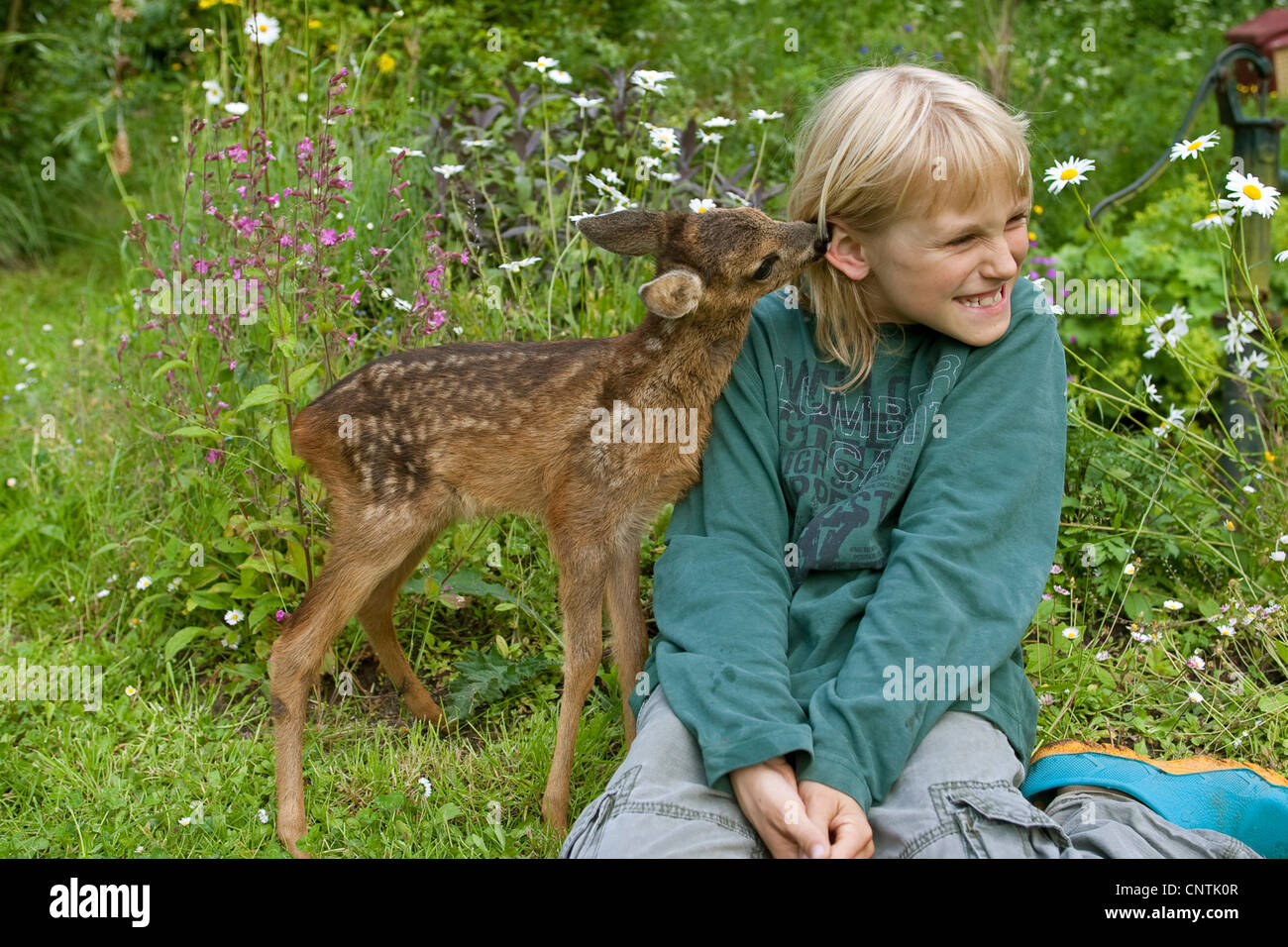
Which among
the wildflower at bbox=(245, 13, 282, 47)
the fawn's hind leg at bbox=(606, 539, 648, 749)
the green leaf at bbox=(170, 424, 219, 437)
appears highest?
the wildflower at bbox=(245, 13, 282, 47)

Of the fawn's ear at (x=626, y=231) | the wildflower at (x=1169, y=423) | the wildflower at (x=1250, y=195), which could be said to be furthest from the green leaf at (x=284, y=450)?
the wildflower at (x=1250, y=195)

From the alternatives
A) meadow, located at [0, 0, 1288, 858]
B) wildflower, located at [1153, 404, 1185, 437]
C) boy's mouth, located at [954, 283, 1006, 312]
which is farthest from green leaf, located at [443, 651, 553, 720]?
wildflower, located at [1153, 404, 1185, 437]

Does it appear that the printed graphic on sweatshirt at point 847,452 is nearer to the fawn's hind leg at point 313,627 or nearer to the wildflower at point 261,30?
the fawn's hind leg at point 313,627

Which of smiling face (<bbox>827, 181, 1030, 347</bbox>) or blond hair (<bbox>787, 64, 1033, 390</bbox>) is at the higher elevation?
blond hair (<bbox>787, 64, 1033, 390</bbox>)

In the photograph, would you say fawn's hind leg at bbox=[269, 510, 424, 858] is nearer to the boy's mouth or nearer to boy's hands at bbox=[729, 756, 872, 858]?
boy's hands at bbox=[729, 756, 872, 858]

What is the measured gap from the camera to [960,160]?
286 cm

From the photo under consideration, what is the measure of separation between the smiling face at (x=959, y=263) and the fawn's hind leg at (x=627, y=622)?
3.14ft

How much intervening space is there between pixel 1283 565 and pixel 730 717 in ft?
7.25

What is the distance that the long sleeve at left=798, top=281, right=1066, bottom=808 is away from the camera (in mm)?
2602

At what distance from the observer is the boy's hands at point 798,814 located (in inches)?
96.3

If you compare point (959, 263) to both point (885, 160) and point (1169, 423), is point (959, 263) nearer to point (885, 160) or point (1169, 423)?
point (885, 160)

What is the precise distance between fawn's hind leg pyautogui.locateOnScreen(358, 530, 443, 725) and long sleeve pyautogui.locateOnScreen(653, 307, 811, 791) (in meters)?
0.87

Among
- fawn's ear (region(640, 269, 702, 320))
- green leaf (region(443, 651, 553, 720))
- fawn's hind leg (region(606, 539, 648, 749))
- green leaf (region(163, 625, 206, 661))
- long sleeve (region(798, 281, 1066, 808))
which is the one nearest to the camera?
long sleeve (region(798, 281, 1066, 808))

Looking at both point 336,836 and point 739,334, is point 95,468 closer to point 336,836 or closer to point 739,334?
point 336,836
